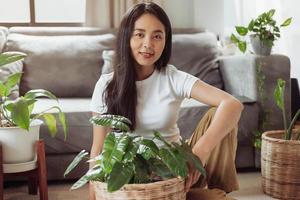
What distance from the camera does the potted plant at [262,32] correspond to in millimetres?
2520

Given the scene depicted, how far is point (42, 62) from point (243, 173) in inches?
52.9

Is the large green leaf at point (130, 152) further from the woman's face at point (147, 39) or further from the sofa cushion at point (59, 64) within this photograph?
the sofa cushion at point (59, 64)

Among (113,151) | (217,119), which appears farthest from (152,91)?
(113,151)

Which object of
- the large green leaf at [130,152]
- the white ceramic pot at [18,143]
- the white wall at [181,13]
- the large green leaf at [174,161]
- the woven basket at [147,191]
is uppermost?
the white wall at [181,13]

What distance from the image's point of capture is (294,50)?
3.21 m

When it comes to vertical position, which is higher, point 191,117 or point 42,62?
point 42,62

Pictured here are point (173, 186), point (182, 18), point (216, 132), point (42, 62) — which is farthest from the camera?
point (182, 18)

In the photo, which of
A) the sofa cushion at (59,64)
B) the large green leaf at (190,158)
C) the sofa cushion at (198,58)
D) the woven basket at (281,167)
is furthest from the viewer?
the sofa cushion at (198,58)

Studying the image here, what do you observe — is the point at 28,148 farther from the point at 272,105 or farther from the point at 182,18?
the point at 182,18

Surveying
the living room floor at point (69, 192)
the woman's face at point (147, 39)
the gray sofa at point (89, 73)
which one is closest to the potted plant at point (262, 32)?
the gray sofa at point (89, 73)

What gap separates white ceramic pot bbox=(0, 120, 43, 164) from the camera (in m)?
1.77

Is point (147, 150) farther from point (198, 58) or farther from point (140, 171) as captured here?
point (198, 58)

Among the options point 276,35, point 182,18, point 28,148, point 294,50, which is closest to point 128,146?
point 28,148

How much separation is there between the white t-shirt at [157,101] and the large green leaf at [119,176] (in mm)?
504
